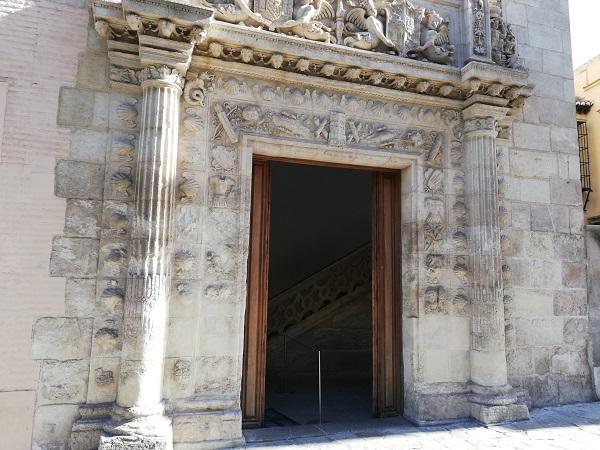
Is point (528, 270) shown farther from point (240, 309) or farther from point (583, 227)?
point (240, 309)

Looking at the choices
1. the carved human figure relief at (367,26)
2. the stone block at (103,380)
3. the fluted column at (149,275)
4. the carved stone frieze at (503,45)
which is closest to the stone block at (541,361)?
the carved stone frieze at (503,45)

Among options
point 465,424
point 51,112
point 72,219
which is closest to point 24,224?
point 72,219

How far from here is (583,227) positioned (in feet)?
18.1

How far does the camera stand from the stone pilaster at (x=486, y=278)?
450 cm

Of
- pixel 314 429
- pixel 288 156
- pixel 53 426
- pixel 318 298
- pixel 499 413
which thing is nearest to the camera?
pixel 53 426

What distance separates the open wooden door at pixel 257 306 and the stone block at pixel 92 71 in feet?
4.95

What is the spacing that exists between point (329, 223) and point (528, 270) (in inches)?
188

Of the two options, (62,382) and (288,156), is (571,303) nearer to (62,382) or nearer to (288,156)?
(288,156)

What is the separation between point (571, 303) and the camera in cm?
527

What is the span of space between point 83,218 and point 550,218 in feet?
15.8

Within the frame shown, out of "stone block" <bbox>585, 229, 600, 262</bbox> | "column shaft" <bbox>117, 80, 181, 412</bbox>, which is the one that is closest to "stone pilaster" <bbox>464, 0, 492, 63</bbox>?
"stone block" <bbox>585, 229, 600, 262</bbox>

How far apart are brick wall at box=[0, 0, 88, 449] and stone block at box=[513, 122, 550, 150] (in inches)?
178

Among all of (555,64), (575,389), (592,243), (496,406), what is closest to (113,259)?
(496,406)

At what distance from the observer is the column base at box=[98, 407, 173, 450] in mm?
3266
